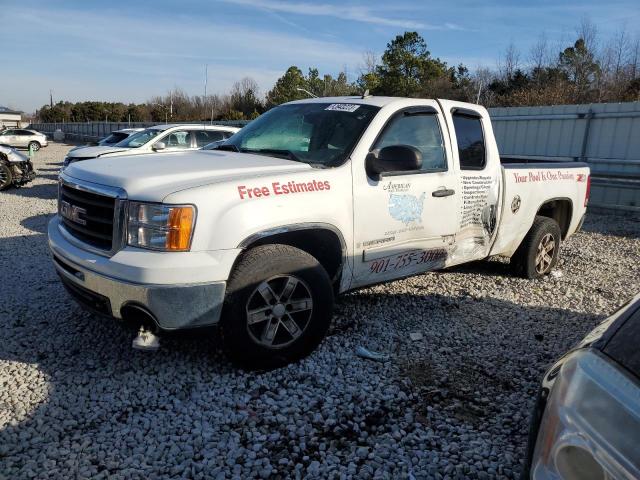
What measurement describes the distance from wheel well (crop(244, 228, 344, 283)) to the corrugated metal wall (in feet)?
26.9

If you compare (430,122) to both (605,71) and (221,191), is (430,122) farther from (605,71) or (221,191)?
(605,71)

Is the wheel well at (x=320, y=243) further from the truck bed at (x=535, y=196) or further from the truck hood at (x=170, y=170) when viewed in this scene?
the truck bed at (x=535, y=196)

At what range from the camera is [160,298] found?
2.89m

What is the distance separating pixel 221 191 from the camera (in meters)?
3.06

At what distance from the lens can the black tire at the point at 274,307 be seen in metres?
3.14

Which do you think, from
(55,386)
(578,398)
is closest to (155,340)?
(55,386)

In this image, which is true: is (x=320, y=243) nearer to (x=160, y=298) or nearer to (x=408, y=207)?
(x=408, y=207)

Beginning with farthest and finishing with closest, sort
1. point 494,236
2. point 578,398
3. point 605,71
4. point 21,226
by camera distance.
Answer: point 605,71 → point 21,226 → point 494,236 → point 578,398

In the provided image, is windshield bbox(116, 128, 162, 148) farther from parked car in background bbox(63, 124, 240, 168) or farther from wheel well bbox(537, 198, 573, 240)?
wheel well bbox(537, 198, 573, 240)

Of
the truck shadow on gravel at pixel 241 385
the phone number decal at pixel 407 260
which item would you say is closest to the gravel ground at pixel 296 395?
the truck shadow on gravel at pixel 241 385

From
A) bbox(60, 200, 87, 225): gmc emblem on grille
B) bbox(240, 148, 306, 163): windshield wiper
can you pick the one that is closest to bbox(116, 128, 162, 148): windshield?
bbox(240, 148, 306, 163): windshield wiper

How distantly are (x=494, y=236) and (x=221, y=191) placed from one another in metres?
3.02

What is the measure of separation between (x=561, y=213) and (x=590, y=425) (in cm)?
532

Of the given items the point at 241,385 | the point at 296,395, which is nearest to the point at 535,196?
the point at 296,395
